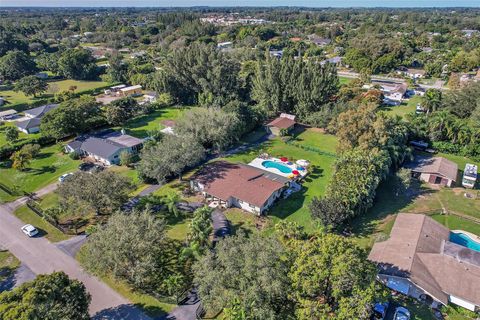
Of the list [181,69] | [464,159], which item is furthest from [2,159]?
→ [464,159]

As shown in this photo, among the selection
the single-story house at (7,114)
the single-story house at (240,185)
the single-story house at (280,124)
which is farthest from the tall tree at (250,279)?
the single-story house at (7,114)

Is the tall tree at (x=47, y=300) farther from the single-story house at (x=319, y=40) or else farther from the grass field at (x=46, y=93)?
the single-story house at (x=319, y=40)

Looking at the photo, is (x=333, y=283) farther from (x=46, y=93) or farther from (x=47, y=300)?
(x=46, y=93)

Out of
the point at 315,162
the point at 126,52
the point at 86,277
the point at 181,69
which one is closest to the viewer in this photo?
the point at 86,277

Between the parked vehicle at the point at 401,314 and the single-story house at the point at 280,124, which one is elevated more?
the single-story house at the point at 280,124

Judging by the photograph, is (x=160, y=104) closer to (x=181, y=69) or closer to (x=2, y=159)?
(x=181, y=69)

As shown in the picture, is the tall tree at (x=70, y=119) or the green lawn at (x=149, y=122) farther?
the green lawn at (x=149, y=122)

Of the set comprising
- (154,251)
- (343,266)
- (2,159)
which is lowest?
(2,159)
